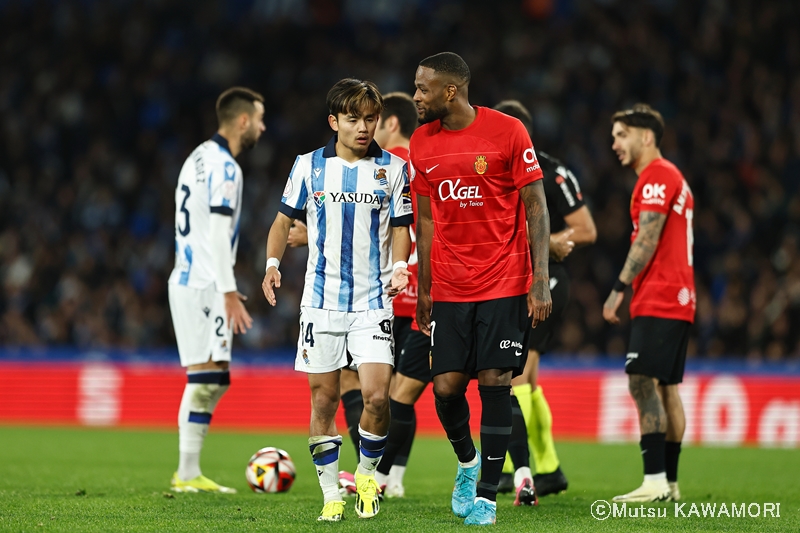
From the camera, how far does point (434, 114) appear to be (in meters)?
5.95

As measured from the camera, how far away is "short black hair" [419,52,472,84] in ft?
19.4

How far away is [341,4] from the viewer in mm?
22484

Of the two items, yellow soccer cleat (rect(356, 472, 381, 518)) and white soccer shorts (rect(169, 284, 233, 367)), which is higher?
white soccer shorts (rect(169, 284, 233, 367))

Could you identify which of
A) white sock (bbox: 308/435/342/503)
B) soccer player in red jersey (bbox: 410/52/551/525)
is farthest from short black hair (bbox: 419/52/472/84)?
white sock (bbox: 308/435/342/503)

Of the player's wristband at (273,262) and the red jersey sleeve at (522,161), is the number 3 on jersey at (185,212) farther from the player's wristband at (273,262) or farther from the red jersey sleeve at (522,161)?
the red jersey sleeve at (522,161)

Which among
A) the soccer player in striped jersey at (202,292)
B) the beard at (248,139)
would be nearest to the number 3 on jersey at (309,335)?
the soccer player in striped jersey at (202,292)

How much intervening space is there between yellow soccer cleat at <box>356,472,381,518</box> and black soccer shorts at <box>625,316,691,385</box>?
7.62ft

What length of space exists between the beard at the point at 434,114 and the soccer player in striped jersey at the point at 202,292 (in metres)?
2.24

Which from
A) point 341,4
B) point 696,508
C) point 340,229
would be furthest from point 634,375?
point 341,4

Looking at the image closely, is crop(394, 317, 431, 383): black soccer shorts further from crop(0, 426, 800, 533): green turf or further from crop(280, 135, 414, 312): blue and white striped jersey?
crop(280, 135, 414, 312): blue and white striped jersey

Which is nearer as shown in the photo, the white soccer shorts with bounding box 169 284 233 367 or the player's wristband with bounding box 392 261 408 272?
the player's wristband with bounding box 392 261 408 272

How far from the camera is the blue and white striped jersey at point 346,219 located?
6031mm

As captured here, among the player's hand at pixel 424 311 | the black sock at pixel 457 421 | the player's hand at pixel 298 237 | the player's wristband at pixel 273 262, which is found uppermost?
the player's hand at pixel 298 237

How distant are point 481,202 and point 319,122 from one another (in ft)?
47.0
